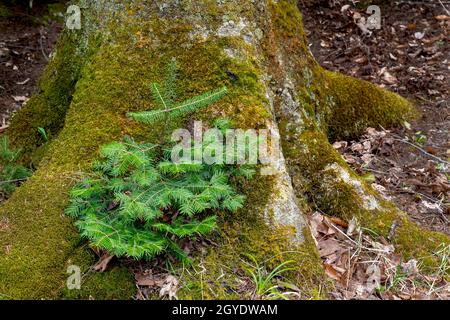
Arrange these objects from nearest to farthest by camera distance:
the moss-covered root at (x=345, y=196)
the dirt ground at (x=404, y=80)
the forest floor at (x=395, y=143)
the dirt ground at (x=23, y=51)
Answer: the forest floor at (x=395, y=143) → the moss-covered root at (x=345, y=196) → the dirt ground at (x=404, y=80) → the dirt ground at (x=23, y=51)

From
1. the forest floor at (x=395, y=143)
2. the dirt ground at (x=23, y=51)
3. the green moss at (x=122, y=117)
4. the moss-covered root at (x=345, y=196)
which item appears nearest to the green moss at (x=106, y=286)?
the green moss at (x=122, y=117)

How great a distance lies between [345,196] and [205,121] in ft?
3.84

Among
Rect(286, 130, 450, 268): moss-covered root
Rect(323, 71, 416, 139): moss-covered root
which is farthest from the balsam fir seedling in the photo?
Rect(323, 71, 416, 139): moss-covered root

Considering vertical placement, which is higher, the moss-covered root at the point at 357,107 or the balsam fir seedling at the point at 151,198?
the balsam fir seedling at the point at 151,198

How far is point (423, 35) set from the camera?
7.77 m

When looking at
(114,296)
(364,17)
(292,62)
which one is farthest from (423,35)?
(114,296)

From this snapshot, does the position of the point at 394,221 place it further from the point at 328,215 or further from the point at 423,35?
the point at 423,35

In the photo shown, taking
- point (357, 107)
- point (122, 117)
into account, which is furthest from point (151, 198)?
point (357, 107)

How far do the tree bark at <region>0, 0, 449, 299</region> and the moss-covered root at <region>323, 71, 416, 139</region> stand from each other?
87cm

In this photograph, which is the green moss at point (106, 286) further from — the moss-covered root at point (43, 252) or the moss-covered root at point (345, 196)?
the moss-covered root at point (345, 196)

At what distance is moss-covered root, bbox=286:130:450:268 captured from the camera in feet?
11.3

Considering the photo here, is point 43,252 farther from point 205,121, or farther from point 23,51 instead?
point 23,51

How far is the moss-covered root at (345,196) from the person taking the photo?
3453mm
